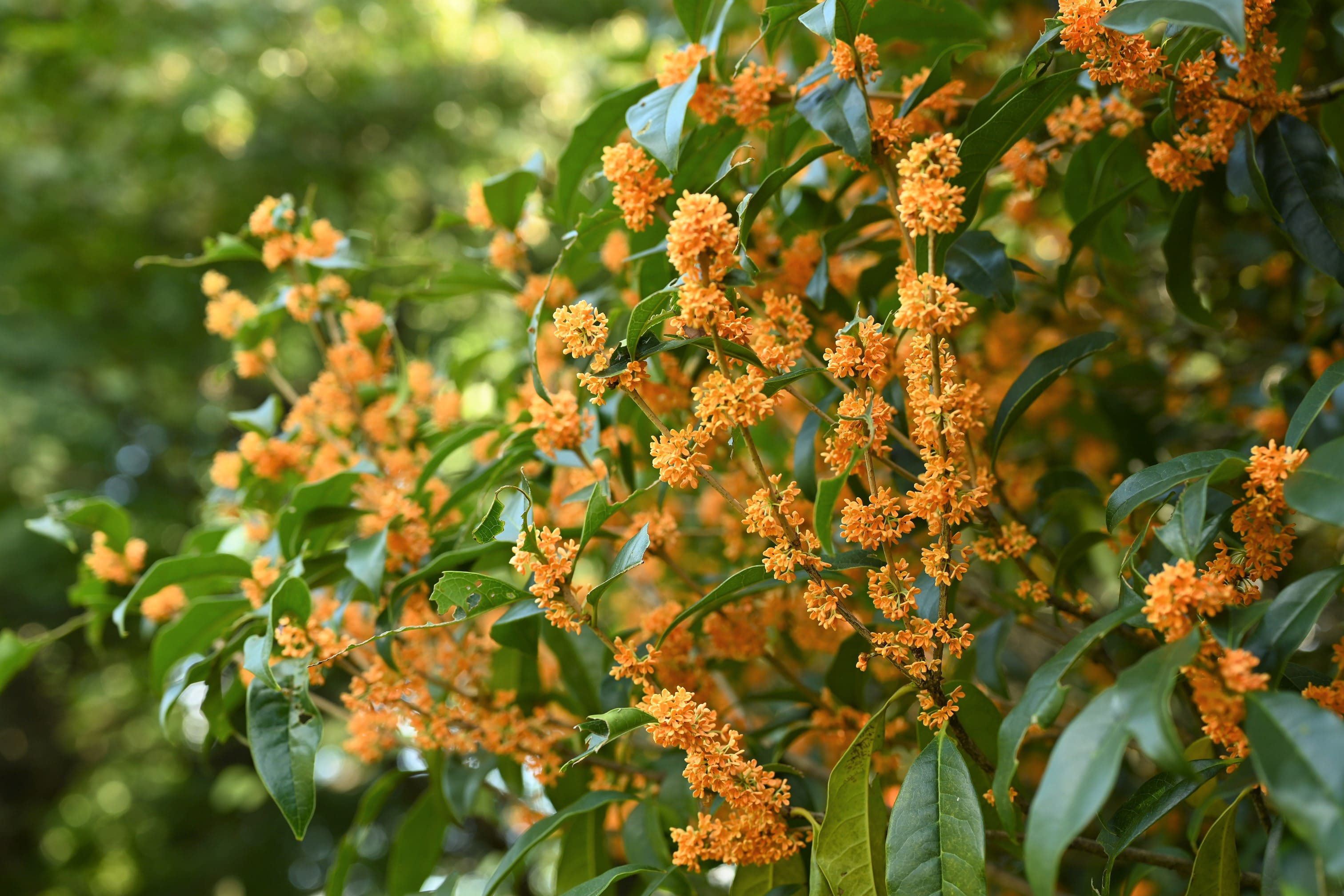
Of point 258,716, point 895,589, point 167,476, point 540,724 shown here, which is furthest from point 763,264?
point 167,476

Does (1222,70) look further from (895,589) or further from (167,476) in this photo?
(167,476)

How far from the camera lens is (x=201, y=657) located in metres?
1.44

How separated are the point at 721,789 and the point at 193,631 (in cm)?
98

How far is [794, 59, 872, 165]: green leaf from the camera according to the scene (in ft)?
3.69

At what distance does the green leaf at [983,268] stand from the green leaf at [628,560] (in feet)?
1.96

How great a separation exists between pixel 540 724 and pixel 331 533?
21.0 inches

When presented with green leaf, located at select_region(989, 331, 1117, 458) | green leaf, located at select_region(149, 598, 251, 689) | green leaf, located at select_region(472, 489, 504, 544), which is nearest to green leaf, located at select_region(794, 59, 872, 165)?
green leaf, located at select_region(989, 331, 1117, 458)

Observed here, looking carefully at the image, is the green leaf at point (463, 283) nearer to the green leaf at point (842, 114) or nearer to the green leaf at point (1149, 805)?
the green leaf at point (842, 114)

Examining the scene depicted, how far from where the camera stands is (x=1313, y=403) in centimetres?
99

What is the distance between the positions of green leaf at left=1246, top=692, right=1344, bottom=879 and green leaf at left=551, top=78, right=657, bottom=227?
116 cm

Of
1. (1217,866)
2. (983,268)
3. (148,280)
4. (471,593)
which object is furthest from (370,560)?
(148,280)

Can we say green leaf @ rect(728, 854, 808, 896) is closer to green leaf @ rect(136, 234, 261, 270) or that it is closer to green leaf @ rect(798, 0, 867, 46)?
green leaf @ rect(798, 0, 867, 46)

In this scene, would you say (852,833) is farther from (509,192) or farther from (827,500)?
(509,192)

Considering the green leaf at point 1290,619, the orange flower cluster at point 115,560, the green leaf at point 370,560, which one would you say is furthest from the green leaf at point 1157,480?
Answer: the orange flower cluster at point 115,560
